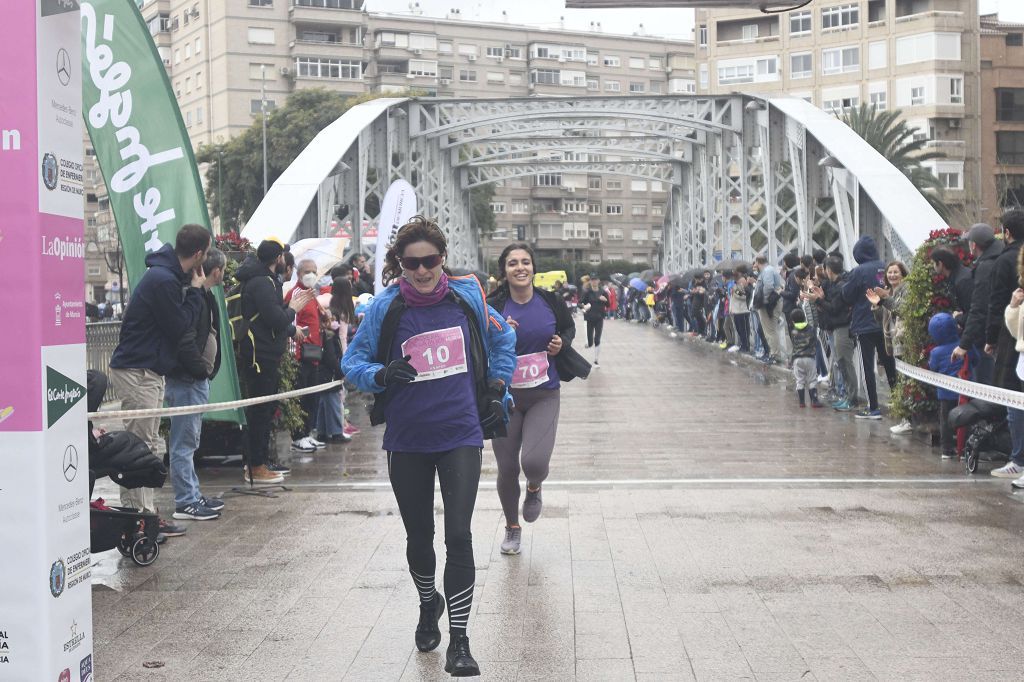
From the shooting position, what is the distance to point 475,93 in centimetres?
11531

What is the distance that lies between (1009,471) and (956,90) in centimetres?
7011

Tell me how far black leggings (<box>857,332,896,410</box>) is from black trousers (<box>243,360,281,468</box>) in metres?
6.88

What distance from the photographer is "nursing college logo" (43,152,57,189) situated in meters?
3.53

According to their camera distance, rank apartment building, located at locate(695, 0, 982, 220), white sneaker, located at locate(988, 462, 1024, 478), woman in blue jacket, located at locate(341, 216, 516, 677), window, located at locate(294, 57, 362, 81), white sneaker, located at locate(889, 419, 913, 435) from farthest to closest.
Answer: window, located at locate(294, 57, 362, 81), apartment building, located at locate(695, 0, 982, 220), white sneaker, located at locate(889, 419, 913, 435), white sneaker, located at locate(988, 462, 1024, 478), woman in blue jacket, located at locate(341, 216, 516, 677)

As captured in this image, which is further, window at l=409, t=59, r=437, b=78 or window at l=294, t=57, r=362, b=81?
window at l=409, t=59, r=437, b=78

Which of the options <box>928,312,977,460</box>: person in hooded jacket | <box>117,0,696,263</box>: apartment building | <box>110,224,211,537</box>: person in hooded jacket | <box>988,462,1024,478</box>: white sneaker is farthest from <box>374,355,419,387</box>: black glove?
<box>117,0,696,263</box>: apartment building

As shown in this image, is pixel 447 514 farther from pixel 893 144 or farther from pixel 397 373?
pixel 893 144

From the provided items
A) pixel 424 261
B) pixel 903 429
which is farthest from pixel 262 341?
pixel 903 429

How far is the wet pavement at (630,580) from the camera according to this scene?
212 inches

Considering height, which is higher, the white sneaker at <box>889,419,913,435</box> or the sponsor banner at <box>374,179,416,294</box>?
the sponsor banner at <box>374,179,416,294</box>

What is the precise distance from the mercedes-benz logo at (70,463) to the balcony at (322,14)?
96.0 m

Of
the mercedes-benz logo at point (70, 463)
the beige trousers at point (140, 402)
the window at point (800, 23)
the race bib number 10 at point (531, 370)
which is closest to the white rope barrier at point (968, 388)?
the race bib number 10 at point (531, 370)

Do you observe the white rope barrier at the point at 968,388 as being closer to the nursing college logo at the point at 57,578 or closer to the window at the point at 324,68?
the nursing college logo at the point at 57,578

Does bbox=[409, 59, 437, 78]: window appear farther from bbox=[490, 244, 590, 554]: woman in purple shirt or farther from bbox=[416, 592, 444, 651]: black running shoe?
bbox=[416, 592, 444, 651]: black running shoe
